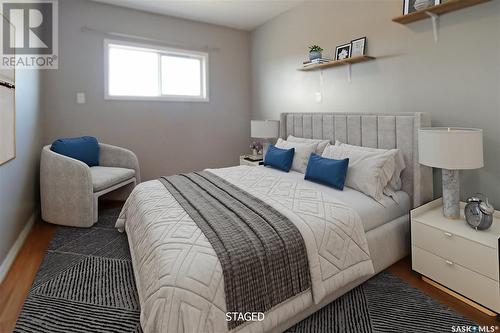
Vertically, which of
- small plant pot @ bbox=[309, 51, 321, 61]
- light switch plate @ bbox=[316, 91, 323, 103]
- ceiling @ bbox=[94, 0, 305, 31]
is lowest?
light switch plate @ bbox=[316, 91, 323, 103]

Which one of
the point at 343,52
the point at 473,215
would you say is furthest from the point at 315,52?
the point at 473,215

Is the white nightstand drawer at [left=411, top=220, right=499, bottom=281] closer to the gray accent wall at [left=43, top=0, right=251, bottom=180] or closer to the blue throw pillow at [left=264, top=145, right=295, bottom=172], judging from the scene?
the blue throw pillow at [left=264, top=145, right=295, bottom=172]

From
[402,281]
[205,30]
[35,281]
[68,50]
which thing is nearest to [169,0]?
[205,30]

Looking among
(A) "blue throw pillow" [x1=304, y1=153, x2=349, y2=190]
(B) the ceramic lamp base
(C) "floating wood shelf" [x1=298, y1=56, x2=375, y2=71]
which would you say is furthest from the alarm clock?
(C) "floating wood shelf" [x1=298, y1=56, x2=375, y2=71]

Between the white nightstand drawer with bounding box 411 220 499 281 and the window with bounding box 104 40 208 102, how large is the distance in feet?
11.3

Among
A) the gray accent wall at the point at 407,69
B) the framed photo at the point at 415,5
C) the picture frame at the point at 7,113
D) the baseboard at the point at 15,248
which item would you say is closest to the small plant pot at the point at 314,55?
the gray accent wall at the point at 407,69

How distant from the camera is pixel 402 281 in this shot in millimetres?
1887

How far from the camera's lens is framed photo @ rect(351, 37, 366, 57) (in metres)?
2.71

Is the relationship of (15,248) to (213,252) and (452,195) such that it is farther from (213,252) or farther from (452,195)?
(452,195)

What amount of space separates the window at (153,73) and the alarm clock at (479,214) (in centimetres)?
359

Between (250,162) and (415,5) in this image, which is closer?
(415,5)

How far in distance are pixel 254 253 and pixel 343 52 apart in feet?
8.09

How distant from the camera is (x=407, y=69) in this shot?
7.84 ft

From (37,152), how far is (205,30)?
2.79 m
